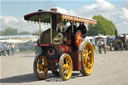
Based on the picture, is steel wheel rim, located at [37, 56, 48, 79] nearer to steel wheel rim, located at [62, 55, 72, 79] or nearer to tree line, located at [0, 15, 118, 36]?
steel wheel rim, located at [62, 55, 72, 79]

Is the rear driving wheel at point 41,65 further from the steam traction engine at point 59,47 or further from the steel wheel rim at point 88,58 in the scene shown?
the steel wheel rim at point 88,58

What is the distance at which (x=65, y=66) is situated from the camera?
10141 millimetres

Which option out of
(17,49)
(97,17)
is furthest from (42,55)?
(97,17)

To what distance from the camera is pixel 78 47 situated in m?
11.3

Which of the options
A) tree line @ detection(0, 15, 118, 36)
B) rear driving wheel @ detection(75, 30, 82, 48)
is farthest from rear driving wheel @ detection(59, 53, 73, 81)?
tree line @ detection(0, 15, 118, 36)

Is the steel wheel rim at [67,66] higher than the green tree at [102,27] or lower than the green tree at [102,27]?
lower

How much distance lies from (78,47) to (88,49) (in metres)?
1.05

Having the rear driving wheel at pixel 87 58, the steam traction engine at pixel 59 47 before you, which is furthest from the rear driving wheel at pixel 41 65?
the rear driving wheel at pixel 87 58

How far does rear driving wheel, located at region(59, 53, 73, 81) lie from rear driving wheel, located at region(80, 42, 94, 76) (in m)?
0.85

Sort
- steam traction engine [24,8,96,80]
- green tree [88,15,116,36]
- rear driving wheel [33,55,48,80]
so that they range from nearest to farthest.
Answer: steam traction engine [24,8,96,80], rear driving wheel [33,55,48,80], green tree [88,15,116,36]

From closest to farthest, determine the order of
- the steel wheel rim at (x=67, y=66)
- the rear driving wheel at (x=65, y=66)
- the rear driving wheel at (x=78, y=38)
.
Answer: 1. the rear driving wheel at (x=65, y=66)
2. the steel wheel rim at (x=67, y=66)
3. the rear driving wheel at (x=78, y=38)

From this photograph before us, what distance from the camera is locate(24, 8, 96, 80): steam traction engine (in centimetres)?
1024

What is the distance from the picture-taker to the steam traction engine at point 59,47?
10.2m

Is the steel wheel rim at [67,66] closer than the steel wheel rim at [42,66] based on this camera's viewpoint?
Yes
